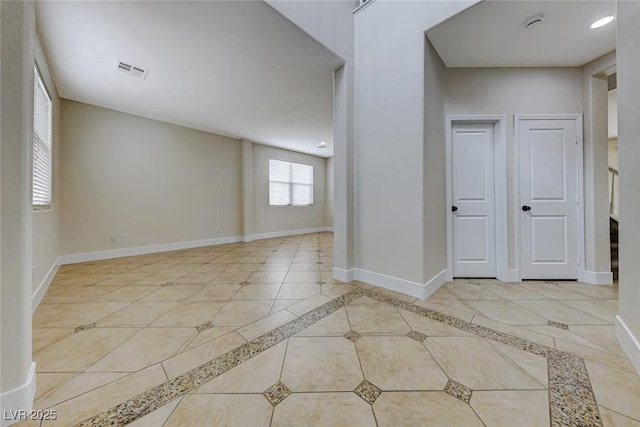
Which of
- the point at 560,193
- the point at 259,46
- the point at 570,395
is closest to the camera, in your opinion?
the point at 570,395

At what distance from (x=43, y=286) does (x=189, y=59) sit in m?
2.94

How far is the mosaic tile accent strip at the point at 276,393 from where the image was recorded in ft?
3.64

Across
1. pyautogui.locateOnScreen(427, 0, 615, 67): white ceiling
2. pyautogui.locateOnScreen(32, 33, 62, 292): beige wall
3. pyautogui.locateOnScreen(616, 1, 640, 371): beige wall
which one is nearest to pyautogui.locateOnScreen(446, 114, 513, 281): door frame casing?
pyautogui.locateOnScreen(427, 0, 615, 67): white ceiling

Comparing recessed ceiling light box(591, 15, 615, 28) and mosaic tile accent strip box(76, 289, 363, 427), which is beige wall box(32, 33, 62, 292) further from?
recessed ceiling light box(591, 15, 615, 28)

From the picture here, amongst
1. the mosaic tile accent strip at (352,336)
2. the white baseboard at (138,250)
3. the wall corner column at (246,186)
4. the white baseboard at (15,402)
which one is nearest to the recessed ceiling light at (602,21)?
the mosaic tile accent strip at (352,336)

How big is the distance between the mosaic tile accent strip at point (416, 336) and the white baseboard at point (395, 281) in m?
0.66

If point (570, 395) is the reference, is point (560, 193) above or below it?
above

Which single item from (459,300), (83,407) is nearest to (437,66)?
(459,300)

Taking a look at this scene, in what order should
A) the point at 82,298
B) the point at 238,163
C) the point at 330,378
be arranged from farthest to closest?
the point at 238,163, the point at 82,298, the point at 330,378

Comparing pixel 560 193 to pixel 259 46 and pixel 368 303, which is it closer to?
pixel 368 303

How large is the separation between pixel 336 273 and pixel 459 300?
4.24 ft

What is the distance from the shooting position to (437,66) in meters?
2.59

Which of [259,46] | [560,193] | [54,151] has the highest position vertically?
[259,46]

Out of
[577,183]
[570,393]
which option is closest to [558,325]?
[570,393]
